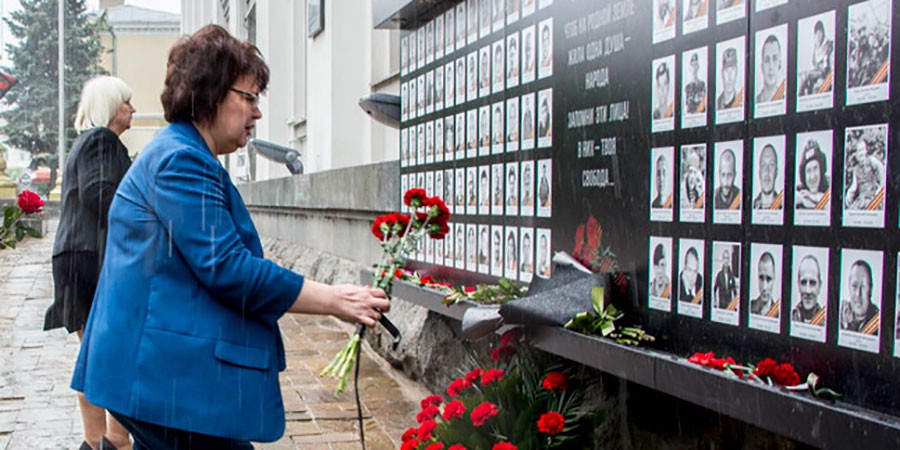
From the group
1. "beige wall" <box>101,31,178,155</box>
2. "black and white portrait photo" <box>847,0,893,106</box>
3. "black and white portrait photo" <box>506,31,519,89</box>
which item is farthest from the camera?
"beige wall" <box>101,31,178,155</box>

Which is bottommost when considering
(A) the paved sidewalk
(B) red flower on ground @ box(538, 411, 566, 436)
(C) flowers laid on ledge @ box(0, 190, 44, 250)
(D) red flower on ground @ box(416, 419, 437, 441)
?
(A) the paved sidewalk

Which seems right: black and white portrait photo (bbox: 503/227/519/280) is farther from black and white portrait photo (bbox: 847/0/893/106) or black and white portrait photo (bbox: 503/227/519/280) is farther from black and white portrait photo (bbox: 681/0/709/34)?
black and white portrait photo (bbox: 847/0/893/106)

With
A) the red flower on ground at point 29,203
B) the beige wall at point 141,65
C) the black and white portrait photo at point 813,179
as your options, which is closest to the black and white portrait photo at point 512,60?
the black and white portrait photo at point 813,179

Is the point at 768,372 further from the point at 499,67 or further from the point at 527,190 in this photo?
the point at 499,67

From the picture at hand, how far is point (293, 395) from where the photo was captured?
19.2ft

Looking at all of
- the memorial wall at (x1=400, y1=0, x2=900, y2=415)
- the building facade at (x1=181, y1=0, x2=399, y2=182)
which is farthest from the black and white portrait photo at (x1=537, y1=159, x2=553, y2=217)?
the building facade at (x1=181, y1=0, x2=399, y2=182)

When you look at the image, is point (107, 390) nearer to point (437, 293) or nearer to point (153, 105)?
Answer: point (437, 293)

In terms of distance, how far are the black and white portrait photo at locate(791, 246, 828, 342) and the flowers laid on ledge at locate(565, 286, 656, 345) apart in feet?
2.17

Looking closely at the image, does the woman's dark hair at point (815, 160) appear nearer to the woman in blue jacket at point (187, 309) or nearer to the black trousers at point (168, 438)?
the woman in blue jacket at point (187, 309)

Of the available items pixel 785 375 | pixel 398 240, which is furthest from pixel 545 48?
pixel 785 375

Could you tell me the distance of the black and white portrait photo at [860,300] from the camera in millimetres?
2262

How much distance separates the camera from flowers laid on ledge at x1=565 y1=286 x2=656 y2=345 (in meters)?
3.18

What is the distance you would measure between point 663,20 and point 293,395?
3627mm

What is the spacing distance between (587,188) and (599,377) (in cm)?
73
